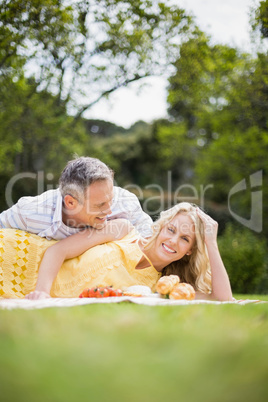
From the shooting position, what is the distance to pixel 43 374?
128 cm

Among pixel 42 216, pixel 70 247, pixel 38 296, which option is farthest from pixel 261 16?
pixel 38 296

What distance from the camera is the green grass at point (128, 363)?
1258 millimetres

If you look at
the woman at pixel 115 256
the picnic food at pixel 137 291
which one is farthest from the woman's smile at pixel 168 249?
the picnic food at pixel 137 291

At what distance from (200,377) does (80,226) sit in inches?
133

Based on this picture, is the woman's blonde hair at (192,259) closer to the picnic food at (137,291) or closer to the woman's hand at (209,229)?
the woman's hand at (209,229)

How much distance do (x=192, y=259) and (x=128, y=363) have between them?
3506 mm

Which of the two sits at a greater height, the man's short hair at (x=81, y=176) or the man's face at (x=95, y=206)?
the man's short hair at (x=81, y=176)

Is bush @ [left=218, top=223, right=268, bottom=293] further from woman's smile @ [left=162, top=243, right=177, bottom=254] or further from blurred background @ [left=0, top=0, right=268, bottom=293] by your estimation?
woman's smile @ [left=162, top=243, right=177, bottom=254]

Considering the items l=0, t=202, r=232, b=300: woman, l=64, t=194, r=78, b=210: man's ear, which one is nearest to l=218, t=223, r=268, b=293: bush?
l=0, t=202, r=232, b=300: woman

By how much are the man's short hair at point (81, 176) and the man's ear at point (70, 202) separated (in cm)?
3

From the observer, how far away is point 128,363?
1.38 m

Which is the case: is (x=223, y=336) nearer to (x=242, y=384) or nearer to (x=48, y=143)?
(x=242, y=384)

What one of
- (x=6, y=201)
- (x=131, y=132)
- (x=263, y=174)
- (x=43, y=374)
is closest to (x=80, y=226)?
(x=43, y=374)

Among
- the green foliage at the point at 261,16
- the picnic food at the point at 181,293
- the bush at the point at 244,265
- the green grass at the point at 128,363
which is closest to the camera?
the green grass at the point at 128,363
